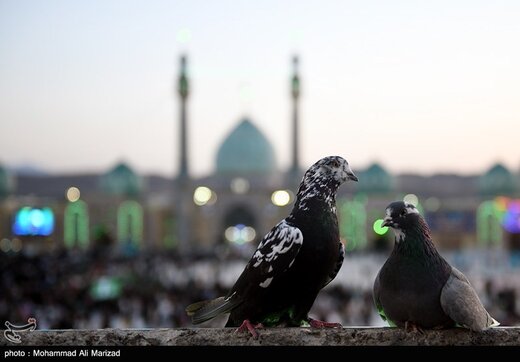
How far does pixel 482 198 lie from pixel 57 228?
26807mm

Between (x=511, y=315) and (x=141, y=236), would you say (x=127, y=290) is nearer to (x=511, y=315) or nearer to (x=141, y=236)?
(x=511, y=315)

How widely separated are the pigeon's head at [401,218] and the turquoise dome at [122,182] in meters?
53.7

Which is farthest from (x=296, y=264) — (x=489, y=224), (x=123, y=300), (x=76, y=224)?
(x=489, y=224)

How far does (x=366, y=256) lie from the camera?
129 ft

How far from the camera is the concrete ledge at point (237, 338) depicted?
222cm

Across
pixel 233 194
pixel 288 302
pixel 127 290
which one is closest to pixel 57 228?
pixel 233 194

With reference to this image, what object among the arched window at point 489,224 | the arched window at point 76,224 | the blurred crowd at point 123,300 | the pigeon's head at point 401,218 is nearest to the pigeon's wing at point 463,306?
the pigeon's head at point 401,218

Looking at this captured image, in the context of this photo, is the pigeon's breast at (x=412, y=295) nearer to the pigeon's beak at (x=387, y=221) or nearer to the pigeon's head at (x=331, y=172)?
the pigeon's beak at (x=387, y=221)

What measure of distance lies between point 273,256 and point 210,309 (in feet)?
0.91

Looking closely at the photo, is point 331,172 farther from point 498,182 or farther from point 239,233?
point 498,182

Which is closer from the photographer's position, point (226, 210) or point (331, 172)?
point (331, 172)

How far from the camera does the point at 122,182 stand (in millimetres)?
56438

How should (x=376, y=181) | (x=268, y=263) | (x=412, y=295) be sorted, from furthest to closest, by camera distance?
(x=376, y=181) → (x=268, y=263) → (x=412, y=295)

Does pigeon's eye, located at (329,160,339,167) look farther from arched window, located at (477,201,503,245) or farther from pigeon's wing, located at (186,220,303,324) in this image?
arched window, located at (477,201,503,245)
